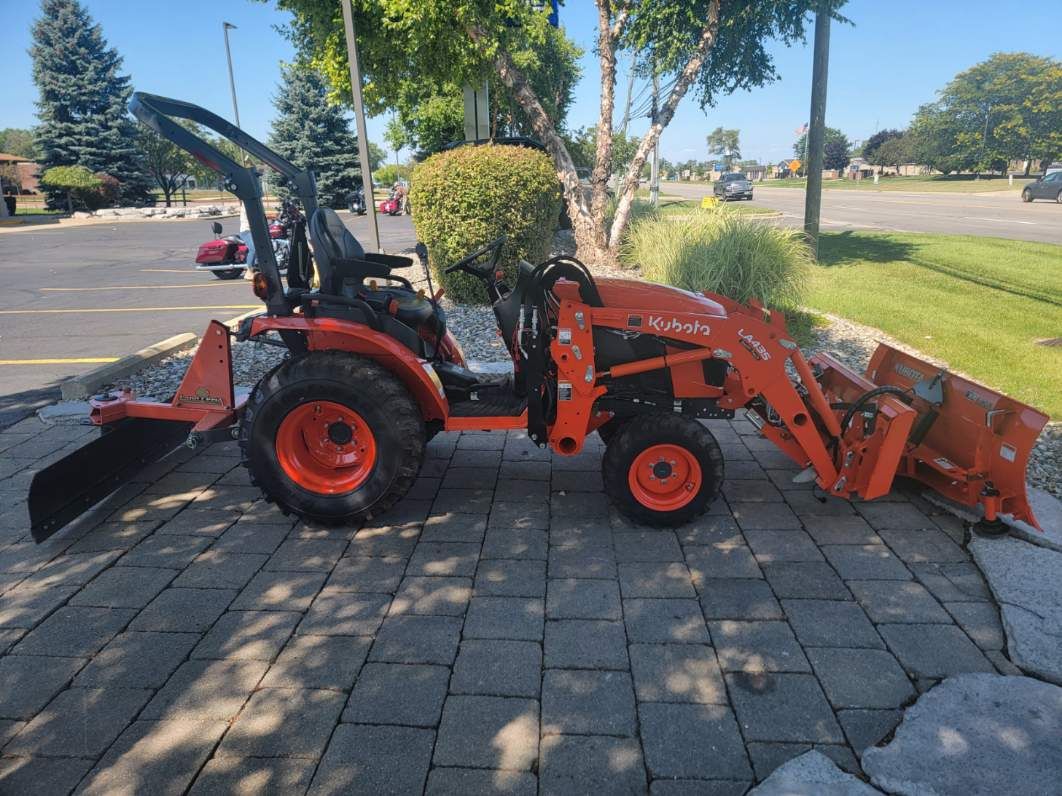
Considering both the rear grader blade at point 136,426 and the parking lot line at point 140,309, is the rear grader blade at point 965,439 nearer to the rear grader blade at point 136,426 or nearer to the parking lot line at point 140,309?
the rear grader blade at point 136,426

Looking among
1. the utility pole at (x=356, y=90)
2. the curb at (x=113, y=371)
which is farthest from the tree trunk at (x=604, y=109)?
the curb at (x=113, y=371)

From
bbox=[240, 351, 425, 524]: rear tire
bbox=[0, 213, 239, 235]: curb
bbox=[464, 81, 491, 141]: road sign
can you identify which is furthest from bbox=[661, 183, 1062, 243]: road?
bbox=[0, 213, 239, 235]: curb

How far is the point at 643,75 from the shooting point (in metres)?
14.5

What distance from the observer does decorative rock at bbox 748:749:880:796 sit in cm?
206

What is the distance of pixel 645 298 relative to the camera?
3.63 meters

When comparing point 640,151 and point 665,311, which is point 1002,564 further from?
point 640,151

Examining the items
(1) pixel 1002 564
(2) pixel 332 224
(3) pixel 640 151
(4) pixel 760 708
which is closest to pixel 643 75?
(3) pixel 640 151

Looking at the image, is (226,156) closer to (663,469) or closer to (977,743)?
(663,469)

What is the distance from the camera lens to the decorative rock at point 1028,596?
262 centimetres

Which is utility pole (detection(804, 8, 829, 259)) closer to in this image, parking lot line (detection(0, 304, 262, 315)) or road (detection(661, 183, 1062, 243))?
road (detection(661, 183, 1062, 243))

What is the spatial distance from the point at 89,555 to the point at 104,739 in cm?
141

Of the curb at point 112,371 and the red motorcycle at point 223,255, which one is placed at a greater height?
the red motorcycle at point 223,255

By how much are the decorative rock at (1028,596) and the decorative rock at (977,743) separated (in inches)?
5.9

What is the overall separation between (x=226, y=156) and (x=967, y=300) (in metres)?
8.94
